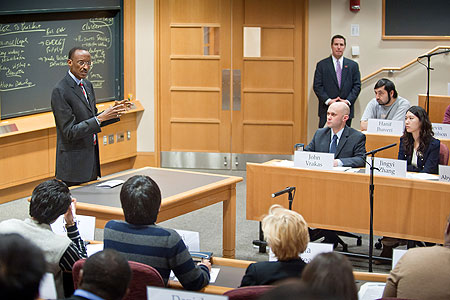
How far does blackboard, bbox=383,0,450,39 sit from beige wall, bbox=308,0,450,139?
0.10 meters

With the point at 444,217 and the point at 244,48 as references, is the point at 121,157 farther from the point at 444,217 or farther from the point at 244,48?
the point at 444,217

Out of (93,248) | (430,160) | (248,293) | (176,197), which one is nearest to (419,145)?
(430,160)

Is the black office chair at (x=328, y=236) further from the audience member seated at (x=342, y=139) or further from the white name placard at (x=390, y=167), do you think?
the white name placard at (x=390, y=167)

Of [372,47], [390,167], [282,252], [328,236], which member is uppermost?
[372,47]

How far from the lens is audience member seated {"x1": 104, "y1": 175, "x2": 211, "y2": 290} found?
284 cm

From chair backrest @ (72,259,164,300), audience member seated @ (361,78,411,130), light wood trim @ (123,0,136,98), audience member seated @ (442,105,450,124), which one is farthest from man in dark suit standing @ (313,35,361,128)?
chair backrest @ (72,259,164,300)

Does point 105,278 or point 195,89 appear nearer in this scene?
point 105,278

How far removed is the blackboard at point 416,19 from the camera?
8031 millimetres

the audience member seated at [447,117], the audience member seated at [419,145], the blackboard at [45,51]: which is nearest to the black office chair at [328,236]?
the audience member seated at [419,145]

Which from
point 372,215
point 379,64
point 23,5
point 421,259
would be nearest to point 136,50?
point 23,5

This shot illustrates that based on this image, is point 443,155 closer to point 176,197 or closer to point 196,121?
point 176,197

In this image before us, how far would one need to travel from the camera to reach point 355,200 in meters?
4.68

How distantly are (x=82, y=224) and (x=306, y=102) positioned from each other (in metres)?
5.10

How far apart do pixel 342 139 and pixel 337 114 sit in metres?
0.21
